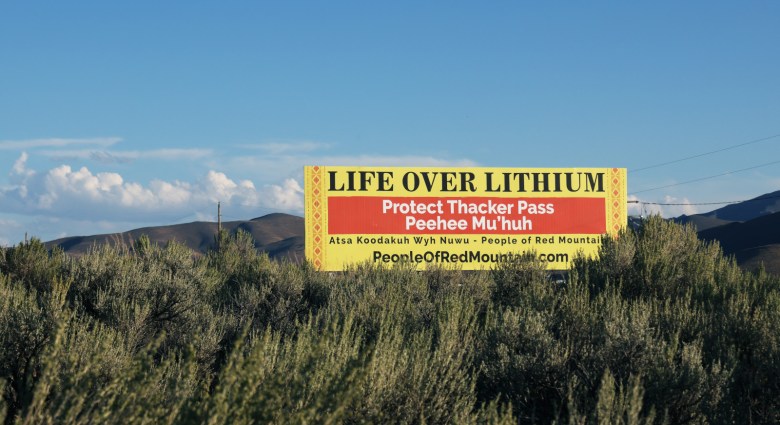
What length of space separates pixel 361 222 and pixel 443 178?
3.14 meters

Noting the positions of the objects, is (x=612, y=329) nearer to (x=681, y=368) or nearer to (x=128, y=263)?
(x=681, y=368)

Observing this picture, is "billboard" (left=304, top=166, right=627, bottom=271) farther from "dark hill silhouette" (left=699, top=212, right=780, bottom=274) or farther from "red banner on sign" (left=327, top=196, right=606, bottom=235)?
"dark hill silhouette" (left=699, top=212, right=780, bottom=274)

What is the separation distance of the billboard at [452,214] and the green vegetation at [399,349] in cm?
400

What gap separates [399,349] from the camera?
11312 millimetres

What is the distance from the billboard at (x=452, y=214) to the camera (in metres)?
28.2

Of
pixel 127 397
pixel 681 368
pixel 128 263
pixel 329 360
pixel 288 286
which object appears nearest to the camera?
pixel 127 397

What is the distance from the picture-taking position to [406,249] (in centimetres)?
2834

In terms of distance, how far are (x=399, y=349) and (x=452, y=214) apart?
17514 mm

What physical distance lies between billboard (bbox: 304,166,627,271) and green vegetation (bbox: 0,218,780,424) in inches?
158

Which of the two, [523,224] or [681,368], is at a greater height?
[523,224]

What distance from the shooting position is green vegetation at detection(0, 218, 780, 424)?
6477 millimetres

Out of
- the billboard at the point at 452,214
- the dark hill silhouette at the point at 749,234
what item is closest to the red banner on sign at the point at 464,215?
the billboard at the point at 452,214

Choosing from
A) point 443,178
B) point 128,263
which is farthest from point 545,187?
point 128,263

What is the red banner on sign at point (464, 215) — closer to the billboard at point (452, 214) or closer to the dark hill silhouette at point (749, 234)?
the billboard at point (452, 214)
